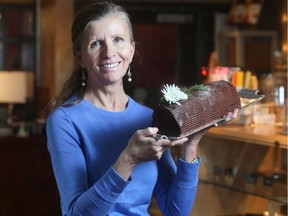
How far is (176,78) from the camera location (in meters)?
7.32

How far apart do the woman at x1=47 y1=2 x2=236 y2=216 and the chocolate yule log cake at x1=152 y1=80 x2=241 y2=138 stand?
0.16ft

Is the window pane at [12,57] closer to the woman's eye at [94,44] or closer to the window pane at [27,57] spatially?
the window pane at [27,57]

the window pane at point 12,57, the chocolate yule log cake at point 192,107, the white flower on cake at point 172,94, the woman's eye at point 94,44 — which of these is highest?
the woman's eye at point 94,44

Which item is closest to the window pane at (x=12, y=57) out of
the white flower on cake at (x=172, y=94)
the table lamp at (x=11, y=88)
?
the table lamp at (x=11, y=88)

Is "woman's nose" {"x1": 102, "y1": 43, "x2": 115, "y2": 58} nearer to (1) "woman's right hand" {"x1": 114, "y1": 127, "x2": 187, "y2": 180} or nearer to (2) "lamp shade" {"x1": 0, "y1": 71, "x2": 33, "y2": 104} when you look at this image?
(1) "woman's right hand" {"x1": 114, "y1": 127, "x2": 187, "y2": 180}

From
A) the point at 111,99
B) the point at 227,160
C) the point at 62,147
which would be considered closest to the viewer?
the point at 62,147

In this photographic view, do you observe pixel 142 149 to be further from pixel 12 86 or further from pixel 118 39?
pixel 12 86

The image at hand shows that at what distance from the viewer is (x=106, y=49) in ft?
4.86

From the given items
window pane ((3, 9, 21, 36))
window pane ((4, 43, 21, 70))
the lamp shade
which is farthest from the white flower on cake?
window pane ((4, 43, 21, 70))

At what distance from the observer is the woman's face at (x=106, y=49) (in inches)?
58.6

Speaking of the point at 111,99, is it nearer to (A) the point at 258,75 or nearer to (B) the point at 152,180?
(B) the point at 152,180

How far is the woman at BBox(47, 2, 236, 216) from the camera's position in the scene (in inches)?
54.7

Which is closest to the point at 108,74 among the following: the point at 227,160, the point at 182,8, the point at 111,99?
the point at 111,99

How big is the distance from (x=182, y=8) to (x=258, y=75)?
398 cm
